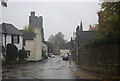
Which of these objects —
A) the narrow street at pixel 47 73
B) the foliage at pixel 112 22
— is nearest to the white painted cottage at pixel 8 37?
the narrow street at pixel 47 73

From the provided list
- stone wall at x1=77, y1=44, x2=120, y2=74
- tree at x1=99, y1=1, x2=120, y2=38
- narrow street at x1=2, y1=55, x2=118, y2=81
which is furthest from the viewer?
stone wall at x1=77, y1=44, x2=120, y2=74

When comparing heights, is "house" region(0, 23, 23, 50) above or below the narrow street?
above

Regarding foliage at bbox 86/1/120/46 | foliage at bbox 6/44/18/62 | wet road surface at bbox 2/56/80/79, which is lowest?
wet road surface at bbox 2/56/80/79

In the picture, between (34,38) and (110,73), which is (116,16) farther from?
(34,38)

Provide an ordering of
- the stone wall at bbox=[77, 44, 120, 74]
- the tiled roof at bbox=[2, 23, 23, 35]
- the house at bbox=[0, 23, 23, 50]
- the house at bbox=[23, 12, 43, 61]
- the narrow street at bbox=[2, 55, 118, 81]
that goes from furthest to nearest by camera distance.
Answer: the house at bbox=[23, 12, 43, 61], the tiled roof at bbox=[2, 23, 23, 35], the house at bbox=[0, 23, 23, 50], the stone wall at bbox=[77, 44, 120, 74], the narrow street at bbox=[2, 55, 118, 81]

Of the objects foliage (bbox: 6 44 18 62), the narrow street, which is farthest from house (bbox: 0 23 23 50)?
the narrow street

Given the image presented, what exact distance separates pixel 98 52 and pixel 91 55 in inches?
110

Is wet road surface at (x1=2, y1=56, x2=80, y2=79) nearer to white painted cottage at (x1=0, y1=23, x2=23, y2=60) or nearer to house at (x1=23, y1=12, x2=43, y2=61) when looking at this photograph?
white painted cottage at (x1=0, y1=23, x2=23, y2=60)

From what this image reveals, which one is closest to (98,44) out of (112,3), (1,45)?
(112,3)

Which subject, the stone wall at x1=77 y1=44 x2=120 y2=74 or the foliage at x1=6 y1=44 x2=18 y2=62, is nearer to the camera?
the stone wall at x1=77 y1=44 x2=120 y2=74

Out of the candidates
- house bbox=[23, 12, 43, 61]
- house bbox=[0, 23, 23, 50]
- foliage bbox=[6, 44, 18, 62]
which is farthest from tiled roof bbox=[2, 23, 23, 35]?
house bbox=[23, 12, 43, 61]

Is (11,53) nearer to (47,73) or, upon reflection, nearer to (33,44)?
(33,44)

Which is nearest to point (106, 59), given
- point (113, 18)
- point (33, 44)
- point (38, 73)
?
point (113, 18)

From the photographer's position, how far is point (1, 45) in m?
37.8
